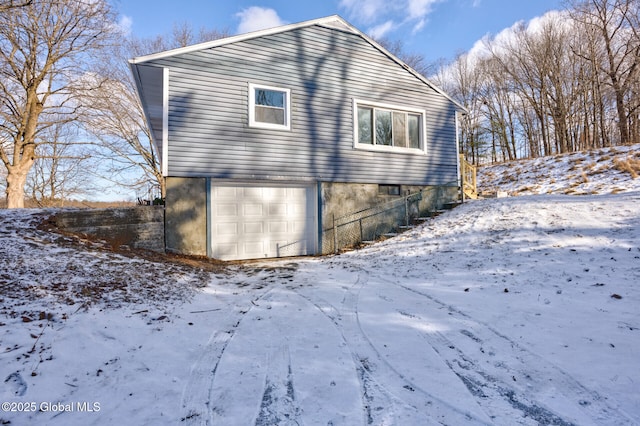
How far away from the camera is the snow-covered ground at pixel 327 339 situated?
85.9 inches

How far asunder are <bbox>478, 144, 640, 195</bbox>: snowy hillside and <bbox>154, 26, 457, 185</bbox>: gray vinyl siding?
13.8 feet

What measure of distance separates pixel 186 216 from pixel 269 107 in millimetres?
4000

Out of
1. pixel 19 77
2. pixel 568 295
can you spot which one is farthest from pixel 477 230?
pixel 19 77

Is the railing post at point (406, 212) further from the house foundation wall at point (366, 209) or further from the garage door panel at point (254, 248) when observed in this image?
the garage door panel at point (254, 248)

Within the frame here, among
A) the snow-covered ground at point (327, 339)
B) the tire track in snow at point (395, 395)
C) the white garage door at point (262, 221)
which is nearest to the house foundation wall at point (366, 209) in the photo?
the white garage door at point (262, 221)

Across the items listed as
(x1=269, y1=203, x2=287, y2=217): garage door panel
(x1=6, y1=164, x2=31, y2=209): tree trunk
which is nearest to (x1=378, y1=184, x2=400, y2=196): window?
(x1=269, y1=203, x2=287, y2=217): garage door panel

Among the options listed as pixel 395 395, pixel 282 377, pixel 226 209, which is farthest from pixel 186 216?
pixel 395 395

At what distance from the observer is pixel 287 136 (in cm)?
949

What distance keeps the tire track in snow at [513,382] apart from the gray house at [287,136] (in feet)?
21.6

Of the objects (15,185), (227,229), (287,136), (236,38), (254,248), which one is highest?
(236,38)

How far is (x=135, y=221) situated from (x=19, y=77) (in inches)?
542

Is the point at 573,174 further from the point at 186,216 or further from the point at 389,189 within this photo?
the point at 186,216

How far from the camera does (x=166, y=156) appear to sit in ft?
26.2

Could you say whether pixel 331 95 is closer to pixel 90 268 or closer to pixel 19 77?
pixel 90 268
